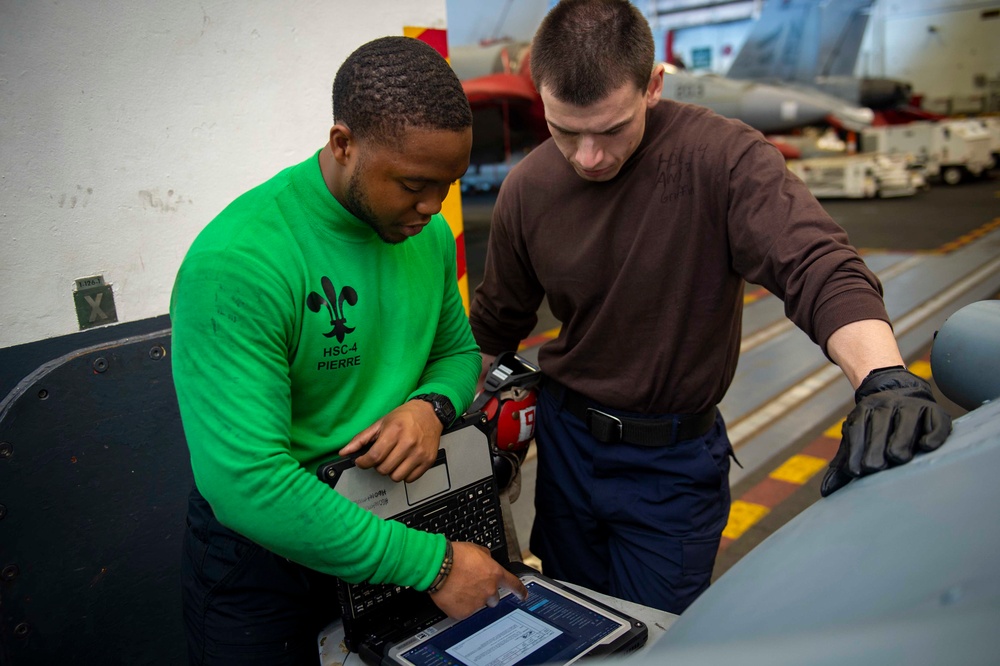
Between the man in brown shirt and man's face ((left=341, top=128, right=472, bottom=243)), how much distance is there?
516 millimetres

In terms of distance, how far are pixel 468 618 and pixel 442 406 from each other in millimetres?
350

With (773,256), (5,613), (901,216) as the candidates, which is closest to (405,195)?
(773,256)

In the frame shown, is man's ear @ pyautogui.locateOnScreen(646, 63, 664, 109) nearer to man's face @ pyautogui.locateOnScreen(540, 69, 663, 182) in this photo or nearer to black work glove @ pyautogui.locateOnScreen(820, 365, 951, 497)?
man's face @ pyautogui.locateOnScreen(540, 69, 663, 182)

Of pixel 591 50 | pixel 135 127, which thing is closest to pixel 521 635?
pixel 591 50

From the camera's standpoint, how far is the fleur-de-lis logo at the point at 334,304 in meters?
1.19

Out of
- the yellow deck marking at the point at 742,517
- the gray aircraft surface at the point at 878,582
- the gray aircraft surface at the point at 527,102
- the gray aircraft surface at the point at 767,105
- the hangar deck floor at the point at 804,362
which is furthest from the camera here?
the gray aircraft surface at the point at 767,105

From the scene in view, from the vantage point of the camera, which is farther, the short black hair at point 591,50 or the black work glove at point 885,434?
the short black hair at point 591,50

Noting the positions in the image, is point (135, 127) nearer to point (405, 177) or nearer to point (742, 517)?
point (405, 177)

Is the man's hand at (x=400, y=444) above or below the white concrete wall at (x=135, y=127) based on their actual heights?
below

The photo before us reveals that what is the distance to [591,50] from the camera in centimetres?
158

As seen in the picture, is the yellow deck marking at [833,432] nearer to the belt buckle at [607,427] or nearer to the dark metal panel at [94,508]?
the belt buckle at [607,427]

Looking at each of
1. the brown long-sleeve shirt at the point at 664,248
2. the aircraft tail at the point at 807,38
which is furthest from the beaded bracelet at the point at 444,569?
the aircraft tail at the point at 807,38

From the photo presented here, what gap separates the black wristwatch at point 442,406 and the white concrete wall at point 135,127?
92 centimetres

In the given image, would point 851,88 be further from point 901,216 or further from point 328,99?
point 328,99
